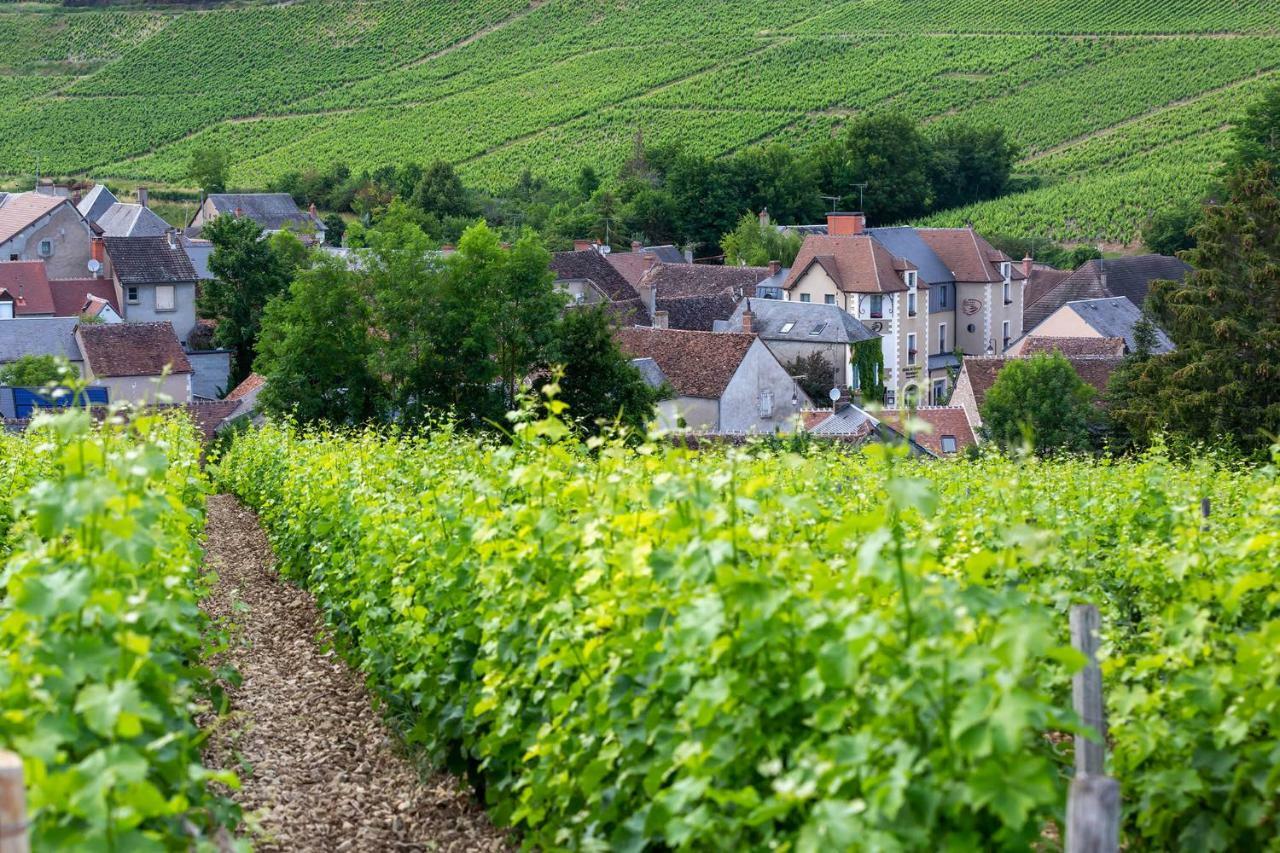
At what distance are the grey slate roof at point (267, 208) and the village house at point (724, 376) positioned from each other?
34257 mm

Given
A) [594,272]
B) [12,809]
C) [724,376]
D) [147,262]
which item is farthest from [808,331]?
[12,809]

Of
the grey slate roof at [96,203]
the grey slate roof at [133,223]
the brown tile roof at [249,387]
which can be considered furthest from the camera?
the grey slate roof at [96,203]

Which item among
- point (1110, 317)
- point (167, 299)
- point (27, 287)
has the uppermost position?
point (27, 287)

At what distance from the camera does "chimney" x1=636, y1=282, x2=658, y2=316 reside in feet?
186

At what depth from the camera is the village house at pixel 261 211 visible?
7331cm

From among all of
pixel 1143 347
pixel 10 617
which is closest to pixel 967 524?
pixel 10 617

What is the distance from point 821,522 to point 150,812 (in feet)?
11.9

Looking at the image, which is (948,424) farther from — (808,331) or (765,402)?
(808,331)

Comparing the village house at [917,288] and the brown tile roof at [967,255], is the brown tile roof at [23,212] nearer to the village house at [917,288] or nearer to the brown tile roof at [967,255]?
the village house at [917,288]

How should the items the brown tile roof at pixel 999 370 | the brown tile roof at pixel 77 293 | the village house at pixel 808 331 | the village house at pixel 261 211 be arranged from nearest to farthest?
the brown tile roof at pixel 999 370 → the village house at pixel 808 331 → the brown tile roof at pixel 77 293 → the village house at pixel 261 211

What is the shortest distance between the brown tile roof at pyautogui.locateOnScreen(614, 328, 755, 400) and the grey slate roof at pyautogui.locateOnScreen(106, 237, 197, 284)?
56.7ft

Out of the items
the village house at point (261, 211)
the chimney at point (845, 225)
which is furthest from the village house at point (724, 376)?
the village house at point (261, 211)

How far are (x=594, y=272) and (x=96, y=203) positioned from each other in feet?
90.1

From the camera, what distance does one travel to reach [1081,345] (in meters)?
49.5
